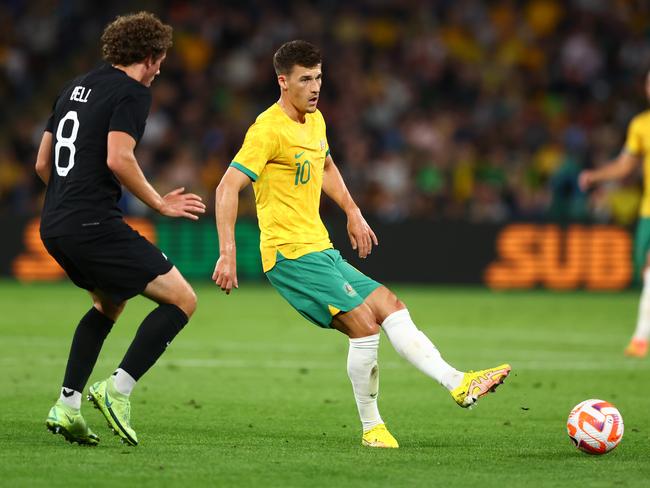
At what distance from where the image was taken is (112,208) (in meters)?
6.82

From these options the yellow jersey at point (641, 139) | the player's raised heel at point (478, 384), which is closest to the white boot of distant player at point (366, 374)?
the player's raised heel at point (478, 384)

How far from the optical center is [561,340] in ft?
45.5

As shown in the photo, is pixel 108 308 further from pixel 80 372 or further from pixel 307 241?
pixel 307 241

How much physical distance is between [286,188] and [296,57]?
78cm

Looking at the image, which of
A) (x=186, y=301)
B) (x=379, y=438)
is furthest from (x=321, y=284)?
(x=379, y=438)

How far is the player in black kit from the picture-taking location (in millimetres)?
6695

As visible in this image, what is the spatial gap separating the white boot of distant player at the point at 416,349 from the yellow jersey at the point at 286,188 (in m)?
0.63

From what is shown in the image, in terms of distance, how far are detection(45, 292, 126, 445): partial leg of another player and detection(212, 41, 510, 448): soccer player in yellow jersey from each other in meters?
0.84

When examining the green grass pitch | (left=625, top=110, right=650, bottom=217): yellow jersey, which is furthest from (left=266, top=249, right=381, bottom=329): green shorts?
(left=625, top=110, right=650, bottom=217): yellow jersey

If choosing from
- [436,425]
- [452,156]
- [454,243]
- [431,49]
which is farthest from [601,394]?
[431,49]

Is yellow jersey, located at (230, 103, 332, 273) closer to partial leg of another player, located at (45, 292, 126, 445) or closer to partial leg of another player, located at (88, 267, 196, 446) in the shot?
partial leg of another player, located at (88, 267, 196, 446)

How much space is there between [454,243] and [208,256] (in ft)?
13.6

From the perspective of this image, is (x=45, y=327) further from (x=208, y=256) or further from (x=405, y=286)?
(x=405, y=286)

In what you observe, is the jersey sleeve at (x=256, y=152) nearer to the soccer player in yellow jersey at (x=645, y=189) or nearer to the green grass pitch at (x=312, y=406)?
the green grass pitch at (x=312, y=406)
